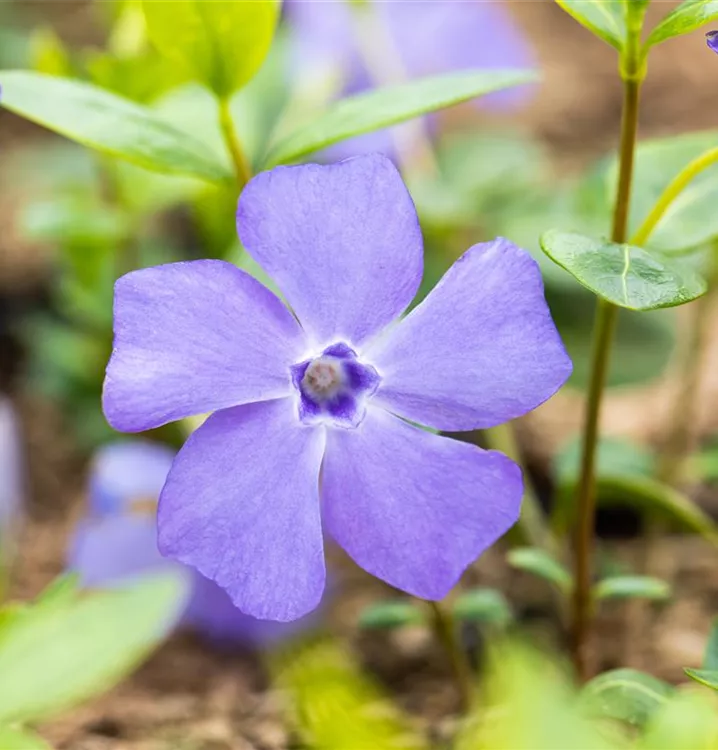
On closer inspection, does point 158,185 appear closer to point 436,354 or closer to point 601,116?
point 436,354

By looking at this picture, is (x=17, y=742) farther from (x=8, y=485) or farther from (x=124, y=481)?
(x=8, y=485)

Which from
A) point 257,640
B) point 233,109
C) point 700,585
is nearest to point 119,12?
point 233,109

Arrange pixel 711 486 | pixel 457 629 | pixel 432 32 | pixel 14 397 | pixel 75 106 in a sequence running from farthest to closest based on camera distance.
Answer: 1. pixel 432 32
2. pixel 14 397
3. pixel 711 486
4. pixel 457 629
5. pixel 75 106

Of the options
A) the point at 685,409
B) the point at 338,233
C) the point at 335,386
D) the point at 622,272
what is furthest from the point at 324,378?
the point at 685,409

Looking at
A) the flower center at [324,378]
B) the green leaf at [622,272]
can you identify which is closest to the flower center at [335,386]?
the flower center at [324,378]

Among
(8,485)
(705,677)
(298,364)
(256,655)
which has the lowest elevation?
(256,655)

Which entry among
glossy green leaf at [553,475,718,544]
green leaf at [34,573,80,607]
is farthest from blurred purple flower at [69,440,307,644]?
green leaf at [34,573,80,607]

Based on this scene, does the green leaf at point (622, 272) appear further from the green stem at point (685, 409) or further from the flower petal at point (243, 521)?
the green stem at point (685, 409)
